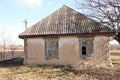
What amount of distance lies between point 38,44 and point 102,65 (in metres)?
6.60

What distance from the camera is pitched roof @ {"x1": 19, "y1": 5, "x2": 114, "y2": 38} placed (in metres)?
22.4

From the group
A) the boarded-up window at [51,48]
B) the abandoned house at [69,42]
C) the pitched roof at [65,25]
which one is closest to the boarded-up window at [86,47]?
the abandoned house at [69,42]

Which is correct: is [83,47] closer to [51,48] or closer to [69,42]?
[69,42]

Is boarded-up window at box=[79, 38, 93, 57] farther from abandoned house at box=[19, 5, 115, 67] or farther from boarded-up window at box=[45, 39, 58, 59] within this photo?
boarded-up window at box=[45, 39, 58, 59]

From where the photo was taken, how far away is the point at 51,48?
912 inches

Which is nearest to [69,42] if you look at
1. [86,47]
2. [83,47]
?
[83,47]

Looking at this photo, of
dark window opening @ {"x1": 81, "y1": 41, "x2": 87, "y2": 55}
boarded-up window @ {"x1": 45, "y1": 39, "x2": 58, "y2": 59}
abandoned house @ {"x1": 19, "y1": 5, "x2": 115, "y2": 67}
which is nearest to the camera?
abandoned house @ {"x1": 19, "y1": 5, "x2": 115, "y2": 67}

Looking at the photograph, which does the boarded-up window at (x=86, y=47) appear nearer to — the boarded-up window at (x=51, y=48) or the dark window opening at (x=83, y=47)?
the dark window opening at (x=83, y=47)

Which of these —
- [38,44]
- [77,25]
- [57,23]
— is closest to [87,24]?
[77,25]

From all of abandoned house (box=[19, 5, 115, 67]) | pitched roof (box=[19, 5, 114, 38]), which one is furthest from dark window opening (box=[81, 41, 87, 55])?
pitched roof (box=[19, 5, 114, 38])

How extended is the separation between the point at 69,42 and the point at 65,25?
1.95 metres

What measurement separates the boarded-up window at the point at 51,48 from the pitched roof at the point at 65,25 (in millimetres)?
887

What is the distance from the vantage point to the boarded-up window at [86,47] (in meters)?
22.3

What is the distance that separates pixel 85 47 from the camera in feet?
73.9
